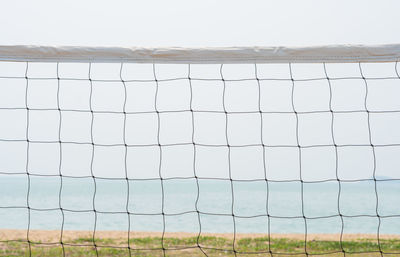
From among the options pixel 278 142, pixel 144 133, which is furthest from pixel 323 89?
pixel 144 133

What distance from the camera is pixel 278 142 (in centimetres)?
1841

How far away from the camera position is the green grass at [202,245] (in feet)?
17.2

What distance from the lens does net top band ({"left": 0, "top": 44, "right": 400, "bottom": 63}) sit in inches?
107

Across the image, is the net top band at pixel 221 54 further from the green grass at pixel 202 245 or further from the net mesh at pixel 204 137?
the net mesh at pixel 204 137

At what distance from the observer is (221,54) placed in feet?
8.97

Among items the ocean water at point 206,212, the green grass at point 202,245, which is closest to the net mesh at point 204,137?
the ocean water at point 206,212

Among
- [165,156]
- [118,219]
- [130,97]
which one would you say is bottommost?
[118,219]

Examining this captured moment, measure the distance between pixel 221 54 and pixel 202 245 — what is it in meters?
3.38

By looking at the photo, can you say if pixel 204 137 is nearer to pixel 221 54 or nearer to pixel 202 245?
pixel 202 245

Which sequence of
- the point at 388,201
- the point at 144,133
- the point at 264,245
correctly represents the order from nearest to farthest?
1. the point at 264,245
2. the point at 144,133
3. the point at 388,201

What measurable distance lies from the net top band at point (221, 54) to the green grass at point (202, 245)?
2629 mm

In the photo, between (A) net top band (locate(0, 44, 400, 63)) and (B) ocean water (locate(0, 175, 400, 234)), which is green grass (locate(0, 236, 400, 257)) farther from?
(A) net top band (locate(0, 44, 400, 63))

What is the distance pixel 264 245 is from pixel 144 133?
12.9 m

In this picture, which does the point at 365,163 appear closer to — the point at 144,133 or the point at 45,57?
the point at 144,133
